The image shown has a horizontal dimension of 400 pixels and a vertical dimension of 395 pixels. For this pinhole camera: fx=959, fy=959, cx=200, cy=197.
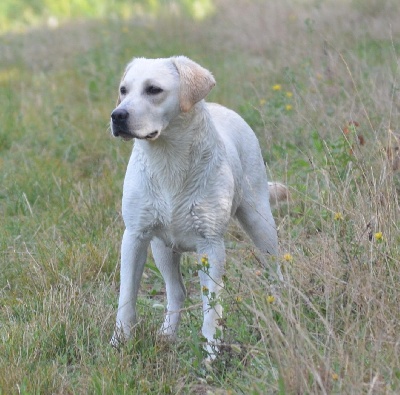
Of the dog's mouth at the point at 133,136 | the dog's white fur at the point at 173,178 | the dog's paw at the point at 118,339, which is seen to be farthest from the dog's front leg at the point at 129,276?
the dog's mouth at the point at 133,136

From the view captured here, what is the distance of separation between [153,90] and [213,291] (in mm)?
965

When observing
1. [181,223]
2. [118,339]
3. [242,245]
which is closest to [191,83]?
[181,223]

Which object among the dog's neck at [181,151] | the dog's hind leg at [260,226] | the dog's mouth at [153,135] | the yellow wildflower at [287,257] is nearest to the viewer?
the yellow wildflower at [287,257]

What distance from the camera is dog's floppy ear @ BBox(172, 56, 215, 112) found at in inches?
175

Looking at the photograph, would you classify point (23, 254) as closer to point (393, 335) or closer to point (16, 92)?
point (393, 335)

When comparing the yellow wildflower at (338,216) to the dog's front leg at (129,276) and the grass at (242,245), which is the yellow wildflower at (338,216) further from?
the dog's front leg at (129,276)

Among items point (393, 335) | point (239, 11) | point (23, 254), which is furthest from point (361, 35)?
point (393, 335)

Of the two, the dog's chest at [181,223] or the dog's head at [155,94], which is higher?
the dog's head at [155,94]

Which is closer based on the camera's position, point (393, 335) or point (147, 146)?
point (393, 335)

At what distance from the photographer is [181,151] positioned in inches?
180

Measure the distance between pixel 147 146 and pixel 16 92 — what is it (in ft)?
18.4

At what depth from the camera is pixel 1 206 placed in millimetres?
6453

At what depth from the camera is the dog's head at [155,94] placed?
14.1 ft

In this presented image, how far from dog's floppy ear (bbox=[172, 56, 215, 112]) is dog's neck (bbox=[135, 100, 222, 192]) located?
94mm
